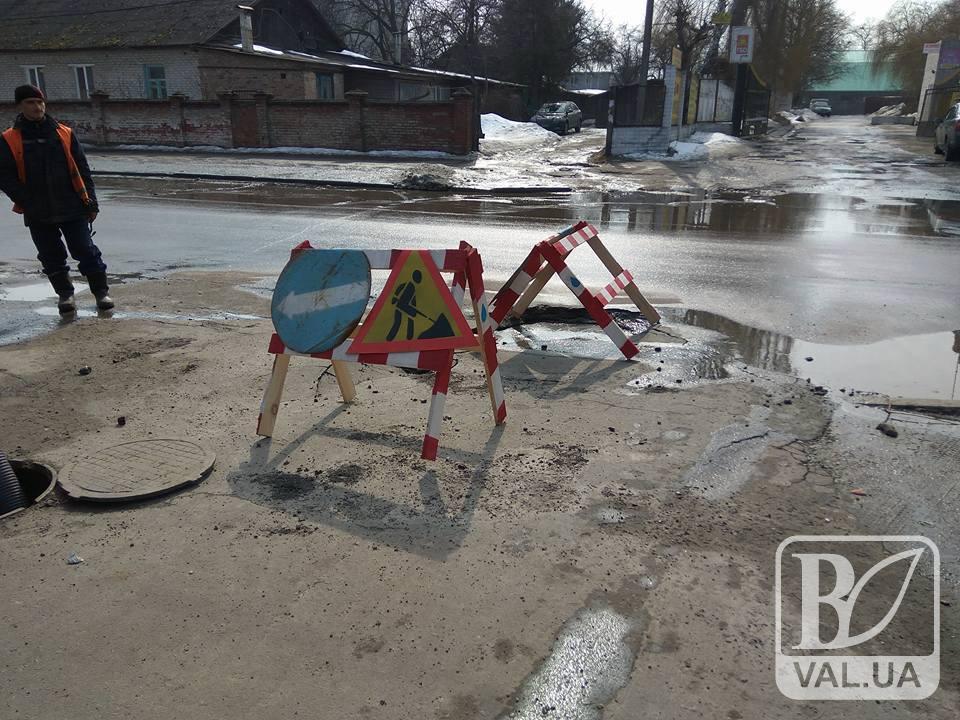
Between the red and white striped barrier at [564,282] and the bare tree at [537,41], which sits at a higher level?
the bare tree at [537,41]

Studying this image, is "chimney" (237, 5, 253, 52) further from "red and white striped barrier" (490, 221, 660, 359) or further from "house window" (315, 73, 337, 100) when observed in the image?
"red and white striped barrier" (490, 221, 660, 359)

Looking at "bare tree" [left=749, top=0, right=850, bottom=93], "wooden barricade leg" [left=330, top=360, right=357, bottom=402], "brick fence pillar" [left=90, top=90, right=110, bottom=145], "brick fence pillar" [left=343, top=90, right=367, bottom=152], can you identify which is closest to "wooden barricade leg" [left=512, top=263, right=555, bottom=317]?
"wooden barricade leg" [left=330, top=360, right=357, bottom=402]

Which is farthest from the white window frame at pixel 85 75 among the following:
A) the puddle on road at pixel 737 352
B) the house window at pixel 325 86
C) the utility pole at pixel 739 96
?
the puddle on road at pixel 737 352

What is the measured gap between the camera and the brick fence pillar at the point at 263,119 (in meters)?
27.6

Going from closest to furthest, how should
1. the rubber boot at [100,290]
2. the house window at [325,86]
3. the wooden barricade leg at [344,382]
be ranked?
the wooden barricade leg at [344,382], the rubber boot at [100,290], the house window at [325,86]

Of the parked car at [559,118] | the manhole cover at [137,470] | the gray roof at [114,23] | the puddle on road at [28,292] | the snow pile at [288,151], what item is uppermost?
the gray roof at [114,23]

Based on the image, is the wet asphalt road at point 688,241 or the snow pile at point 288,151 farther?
the snow pile at point 288,151

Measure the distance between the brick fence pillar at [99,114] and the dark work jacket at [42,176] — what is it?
26849 mm

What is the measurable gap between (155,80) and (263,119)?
10.4 meters

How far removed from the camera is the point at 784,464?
4.07 metres

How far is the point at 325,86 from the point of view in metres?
35.9

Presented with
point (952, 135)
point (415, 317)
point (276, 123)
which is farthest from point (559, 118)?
point (415, 317)

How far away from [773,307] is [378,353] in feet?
15.9

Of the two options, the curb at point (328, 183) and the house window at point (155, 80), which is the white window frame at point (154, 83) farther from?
the curb at point (328, 183)
